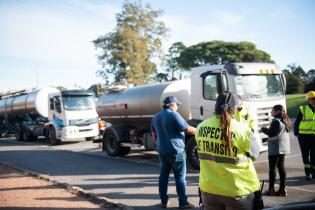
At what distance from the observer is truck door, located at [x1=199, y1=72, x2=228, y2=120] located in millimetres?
9766

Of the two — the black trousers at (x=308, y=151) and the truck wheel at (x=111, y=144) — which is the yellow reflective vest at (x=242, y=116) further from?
the truck wheel at (x=111, y=144)

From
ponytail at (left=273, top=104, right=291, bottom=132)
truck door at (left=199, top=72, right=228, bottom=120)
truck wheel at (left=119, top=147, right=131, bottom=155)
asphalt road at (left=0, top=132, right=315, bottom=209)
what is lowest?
asphalt road at (left=0, top=132, right=315, bottom=209)

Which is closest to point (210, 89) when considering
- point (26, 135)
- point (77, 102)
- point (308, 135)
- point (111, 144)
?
point (308, 135)

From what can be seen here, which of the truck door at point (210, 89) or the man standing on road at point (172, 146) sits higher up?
the truck door at point (210, 89)

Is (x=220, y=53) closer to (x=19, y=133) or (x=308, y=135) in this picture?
(x=19, y=133)

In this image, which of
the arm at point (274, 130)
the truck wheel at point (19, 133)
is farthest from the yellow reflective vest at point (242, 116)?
the truck wheel at point (19, 133)

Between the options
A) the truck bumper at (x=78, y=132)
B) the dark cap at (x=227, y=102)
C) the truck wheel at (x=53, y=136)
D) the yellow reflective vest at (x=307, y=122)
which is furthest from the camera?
the truck wheel at (x=53, y=136)

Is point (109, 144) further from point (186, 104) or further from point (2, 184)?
point (2, 184)

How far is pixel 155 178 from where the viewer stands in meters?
9.34

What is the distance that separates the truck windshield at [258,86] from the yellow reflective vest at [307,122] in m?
1.94

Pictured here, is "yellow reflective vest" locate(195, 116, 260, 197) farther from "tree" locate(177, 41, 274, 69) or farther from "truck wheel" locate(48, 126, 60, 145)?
"tree" locate(177, 41, 274, 69)

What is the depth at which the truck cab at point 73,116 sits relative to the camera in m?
19.7

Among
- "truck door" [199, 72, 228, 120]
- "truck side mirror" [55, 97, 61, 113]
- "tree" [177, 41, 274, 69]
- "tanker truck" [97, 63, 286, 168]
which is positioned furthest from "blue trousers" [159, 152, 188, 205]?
"tree" [177, 41, 274, 69]

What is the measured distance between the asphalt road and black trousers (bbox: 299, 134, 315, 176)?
0.28 meters
